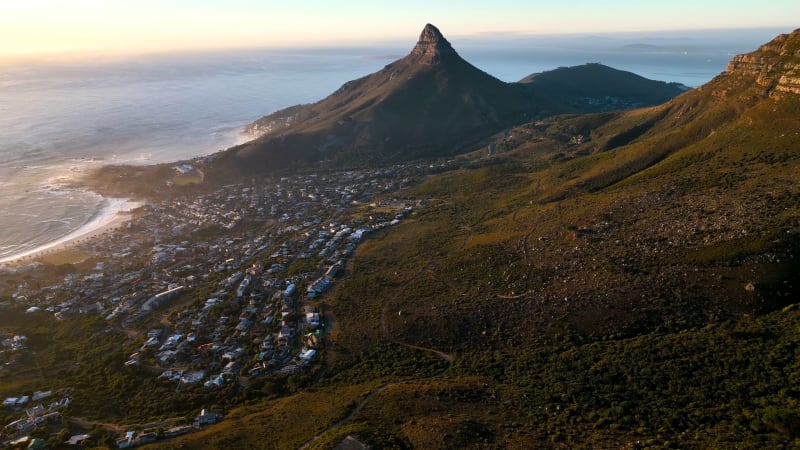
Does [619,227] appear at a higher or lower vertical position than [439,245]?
higher

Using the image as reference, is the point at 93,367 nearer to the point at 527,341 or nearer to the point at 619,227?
the point at 527,341

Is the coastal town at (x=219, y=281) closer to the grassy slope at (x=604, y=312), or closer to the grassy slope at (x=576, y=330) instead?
the grassy slope at (x=576, y=330)

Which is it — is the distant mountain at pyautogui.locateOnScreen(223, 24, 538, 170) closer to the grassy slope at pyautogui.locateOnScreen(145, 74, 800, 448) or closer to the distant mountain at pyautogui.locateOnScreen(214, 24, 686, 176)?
the distant mountain at pyautogui.locateOnScreen(214, 24, 686, 176)

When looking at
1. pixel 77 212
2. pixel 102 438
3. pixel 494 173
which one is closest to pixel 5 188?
pixel 77 212

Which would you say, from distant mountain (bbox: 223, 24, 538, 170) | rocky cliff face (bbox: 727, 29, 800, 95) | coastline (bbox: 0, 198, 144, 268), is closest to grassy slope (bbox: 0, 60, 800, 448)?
rocky cliff face (bbox: 727, 29, 800, 95)

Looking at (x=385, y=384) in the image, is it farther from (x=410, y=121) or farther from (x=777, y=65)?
(x=410, y=121)
